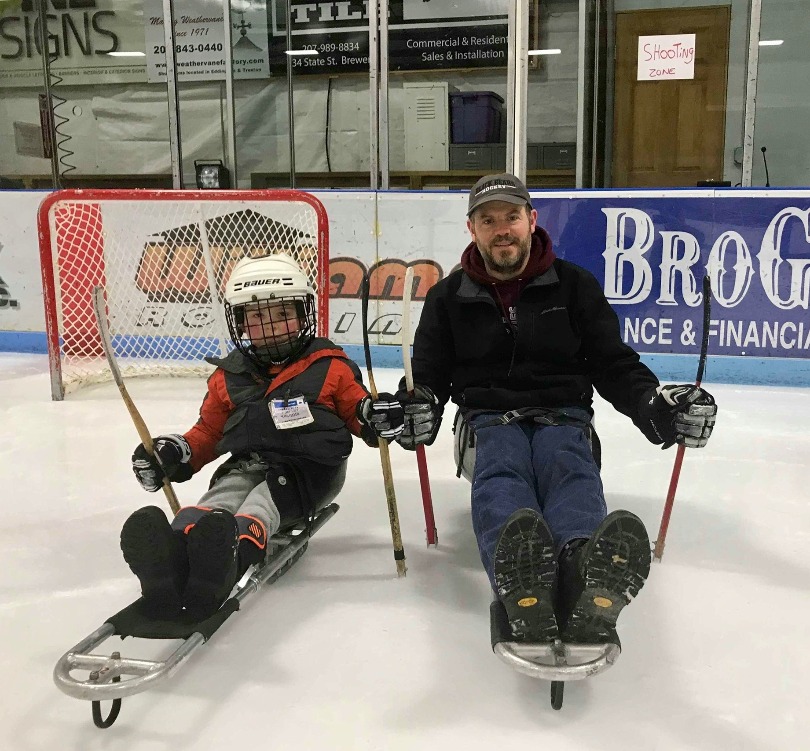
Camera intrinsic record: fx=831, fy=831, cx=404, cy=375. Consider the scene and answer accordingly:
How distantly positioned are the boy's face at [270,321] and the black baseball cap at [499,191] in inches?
19.9

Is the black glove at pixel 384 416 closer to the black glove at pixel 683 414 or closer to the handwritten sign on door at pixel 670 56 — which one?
the black glove at pixel 683 414

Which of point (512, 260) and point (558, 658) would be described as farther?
point (512, 260)

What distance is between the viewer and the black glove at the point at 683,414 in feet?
5.63

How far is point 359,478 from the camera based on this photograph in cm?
275

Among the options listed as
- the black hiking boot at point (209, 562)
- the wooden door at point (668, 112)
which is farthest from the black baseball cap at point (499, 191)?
the wooden door at point (668, 112)

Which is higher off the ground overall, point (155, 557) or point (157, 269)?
point (157, 269)

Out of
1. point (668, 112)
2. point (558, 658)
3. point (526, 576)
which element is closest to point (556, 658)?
point (558, 658)

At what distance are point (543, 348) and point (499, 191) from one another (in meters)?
0.38

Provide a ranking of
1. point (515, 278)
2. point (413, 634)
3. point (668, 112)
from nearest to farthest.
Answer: point (413, 634) → point (515, 278) → point (668, 112)

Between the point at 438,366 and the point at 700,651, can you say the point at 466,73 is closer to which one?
the point at 438,366

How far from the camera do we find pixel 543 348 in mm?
1964

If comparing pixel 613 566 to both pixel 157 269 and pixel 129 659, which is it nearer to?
pixel 129 659

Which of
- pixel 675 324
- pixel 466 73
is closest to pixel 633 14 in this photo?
pixel 466 73

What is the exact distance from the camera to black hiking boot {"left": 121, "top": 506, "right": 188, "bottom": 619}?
56.3 inches
